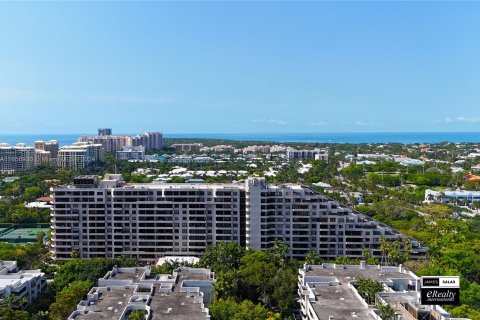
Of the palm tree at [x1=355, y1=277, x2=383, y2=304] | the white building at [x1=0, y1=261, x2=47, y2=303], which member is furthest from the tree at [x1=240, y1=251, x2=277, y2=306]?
the white building at [x1=0, y1=261, x2=47, y2=303]

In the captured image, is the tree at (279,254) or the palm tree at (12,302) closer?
the palm tree at (12,302)

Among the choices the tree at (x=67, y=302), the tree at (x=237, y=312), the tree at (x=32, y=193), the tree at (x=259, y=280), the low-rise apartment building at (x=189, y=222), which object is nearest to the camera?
the tree at (x=237, y=312)

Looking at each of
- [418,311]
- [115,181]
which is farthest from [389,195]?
[418,311]

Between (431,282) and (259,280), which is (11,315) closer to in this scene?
(259,280)

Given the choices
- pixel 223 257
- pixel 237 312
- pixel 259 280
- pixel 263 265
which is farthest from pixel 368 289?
pixel 223 257

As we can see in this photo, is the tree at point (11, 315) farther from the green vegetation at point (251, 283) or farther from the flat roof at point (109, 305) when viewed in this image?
the green vegetation at point (251, 283)

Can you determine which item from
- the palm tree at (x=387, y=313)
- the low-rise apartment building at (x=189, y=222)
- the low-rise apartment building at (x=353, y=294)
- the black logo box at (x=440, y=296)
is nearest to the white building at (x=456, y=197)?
the low-rise apartment building at (x=189, y=222)
